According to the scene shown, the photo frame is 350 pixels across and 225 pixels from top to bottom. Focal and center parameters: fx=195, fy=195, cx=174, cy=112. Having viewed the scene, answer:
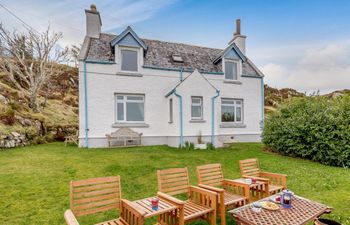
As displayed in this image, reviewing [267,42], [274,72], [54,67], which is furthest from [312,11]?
[54,67]

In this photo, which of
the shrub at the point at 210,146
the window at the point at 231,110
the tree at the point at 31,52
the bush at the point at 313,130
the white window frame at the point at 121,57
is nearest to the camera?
the bush at the point at 313,130

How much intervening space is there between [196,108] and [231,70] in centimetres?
532

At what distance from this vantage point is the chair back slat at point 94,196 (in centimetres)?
305

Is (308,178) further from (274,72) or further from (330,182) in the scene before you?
(274,72)

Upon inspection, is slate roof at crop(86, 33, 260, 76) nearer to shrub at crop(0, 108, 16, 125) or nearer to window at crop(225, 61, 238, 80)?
window at crop(225, 61, 238, 80)

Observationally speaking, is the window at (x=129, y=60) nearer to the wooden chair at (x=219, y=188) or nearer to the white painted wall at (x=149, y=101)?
the white painted wall at (x=149, y=101)

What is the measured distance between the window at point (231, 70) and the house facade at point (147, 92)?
393 mm

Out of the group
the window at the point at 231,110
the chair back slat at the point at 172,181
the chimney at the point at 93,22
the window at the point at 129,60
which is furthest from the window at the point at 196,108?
the chair back slat at the point at 172,181

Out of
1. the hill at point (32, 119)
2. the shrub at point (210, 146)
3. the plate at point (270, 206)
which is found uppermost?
the hill at point (32, 119)

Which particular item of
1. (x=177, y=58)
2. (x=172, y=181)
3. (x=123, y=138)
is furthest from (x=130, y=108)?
(x=172, y=181)

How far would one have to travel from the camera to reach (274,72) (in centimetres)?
2156

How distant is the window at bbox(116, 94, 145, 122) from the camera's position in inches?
524

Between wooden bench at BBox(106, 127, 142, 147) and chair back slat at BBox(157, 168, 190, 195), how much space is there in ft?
30.5

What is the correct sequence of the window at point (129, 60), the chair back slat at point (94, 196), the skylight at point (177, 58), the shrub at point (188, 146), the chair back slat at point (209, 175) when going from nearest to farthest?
the chair back slat at point (94, 196) < the chair back slat at point (209, 175) < the shrub at point (188, 146) < the window at point (129, 60) < the skylight at point (177, 58)
